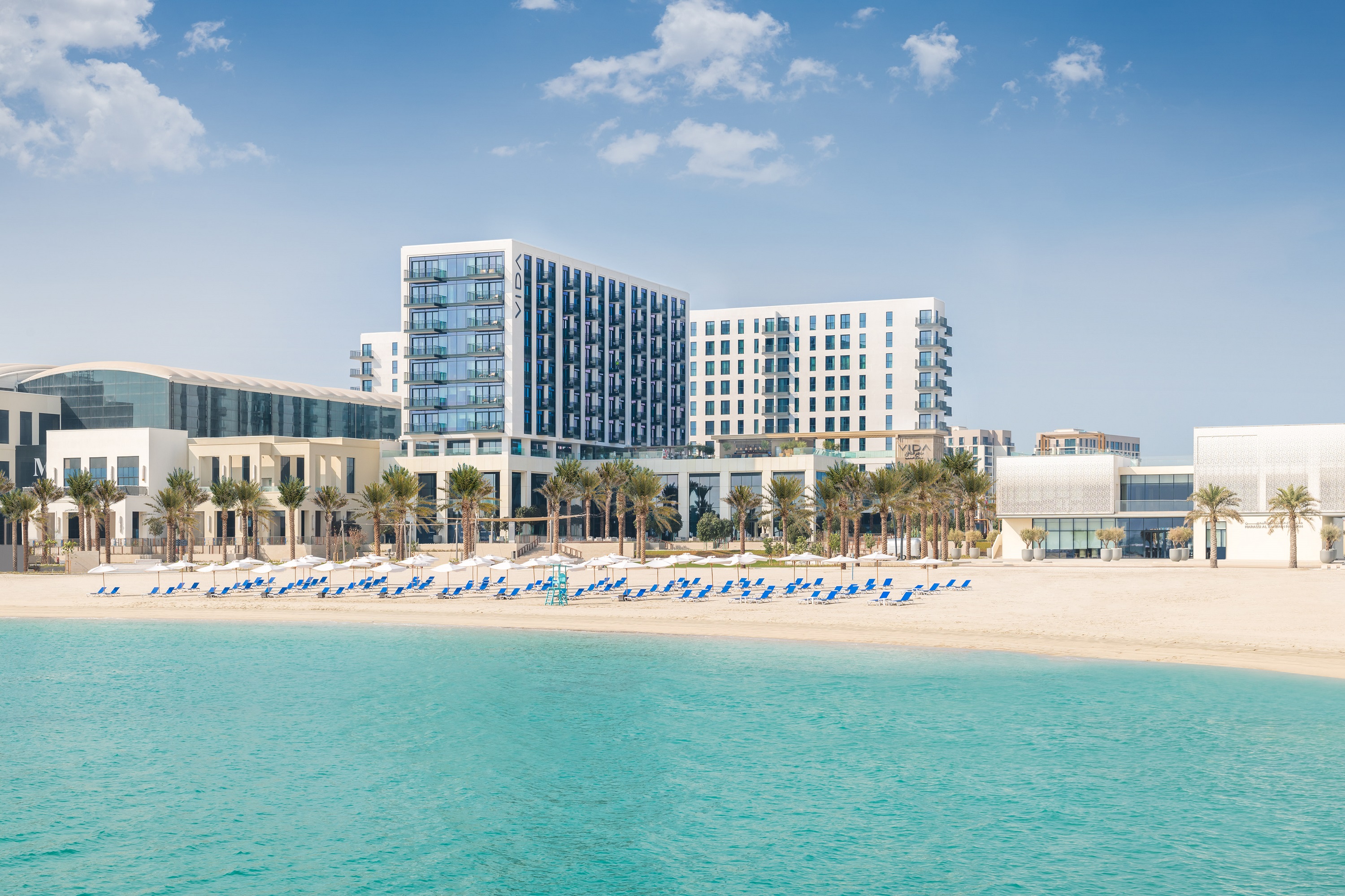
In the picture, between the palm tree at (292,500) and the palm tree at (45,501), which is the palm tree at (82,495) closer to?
the palm tree at (45,501)

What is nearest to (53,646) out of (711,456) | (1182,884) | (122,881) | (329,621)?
(329,621)

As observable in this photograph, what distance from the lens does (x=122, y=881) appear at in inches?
733

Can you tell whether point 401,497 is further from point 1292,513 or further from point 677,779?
A: point 677,779

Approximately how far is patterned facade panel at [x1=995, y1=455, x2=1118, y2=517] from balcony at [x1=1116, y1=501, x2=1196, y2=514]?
37.7 inches

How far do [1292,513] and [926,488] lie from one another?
2247 cm

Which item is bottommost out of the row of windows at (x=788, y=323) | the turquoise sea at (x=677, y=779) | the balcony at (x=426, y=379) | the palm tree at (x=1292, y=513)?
the turquoise sea at (x=677, y=779)

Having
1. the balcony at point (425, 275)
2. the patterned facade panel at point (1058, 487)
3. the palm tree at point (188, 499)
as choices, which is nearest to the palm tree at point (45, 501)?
the palm tree at point (188, 499)

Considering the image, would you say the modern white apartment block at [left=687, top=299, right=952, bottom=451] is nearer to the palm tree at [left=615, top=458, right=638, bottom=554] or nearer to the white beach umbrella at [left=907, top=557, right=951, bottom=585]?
the palm tree at [left=615, top=458, right=638, bottom=554]

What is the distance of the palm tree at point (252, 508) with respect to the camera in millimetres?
88812

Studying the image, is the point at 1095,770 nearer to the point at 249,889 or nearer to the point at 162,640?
the point at 249,889

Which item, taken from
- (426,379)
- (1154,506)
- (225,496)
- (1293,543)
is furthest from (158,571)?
(1154,506)

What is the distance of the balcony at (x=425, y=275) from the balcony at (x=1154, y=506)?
64.6 metres

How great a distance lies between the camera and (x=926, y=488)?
82312 mm

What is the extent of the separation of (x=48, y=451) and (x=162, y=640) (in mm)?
63360
